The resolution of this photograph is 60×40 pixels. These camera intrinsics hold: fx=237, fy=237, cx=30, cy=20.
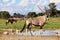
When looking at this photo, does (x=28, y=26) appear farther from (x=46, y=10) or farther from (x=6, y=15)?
(x=6, y=15)

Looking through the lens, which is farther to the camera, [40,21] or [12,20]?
[12,20]

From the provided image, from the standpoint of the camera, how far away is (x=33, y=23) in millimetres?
19328

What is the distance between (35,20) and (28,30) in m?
1.43

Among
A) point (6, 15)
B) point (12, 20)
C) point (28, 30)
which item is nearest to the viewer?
point (28, 30)

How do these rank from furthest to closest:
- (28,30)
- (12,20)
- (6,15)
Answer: (6,15) → (12,20) → (28,30)

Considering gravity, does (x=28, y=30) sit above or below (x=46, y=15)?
below

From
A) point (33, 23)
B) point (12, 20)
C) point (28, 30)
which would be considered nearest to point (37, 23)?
point (33, 23)

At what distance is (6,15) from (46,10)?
1818 inches

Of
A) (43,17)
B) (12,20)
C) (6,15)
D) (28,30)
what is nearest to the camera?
(43,17)

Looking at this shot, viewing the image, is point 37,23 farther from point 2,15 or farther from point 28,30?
point 2,15

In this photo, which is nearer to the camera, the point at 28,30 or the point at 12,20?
the point at 28,30

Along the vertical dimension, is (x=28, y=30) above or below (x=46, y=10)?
below

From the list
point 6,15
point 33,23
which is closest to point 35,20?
point 33,23

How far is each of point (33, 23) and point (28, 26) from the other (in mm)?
490
